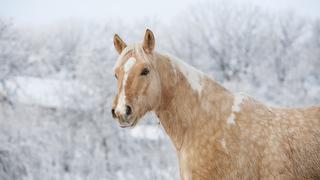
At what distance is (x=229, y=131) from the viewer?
525cm

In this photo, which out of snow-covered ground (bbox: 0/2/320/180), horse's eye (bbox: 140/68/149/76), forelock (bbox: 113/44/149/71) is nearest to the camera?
horse's eye (bbox: 140/68/149/76)

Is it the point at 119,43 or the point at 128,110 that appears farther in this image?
the point at 119,43

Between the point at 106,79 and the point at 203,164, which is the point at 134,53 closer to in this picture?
the point at 203,164

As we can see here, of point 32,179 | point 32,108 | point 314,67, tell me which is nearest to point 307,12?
point 314,67

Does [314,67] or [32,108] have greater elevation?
[314,67]

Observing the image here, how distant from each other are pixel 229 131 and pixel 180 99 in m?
0.67

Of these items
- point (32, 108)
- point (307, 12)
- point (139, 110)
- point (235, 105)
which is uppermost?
point (307, 12)

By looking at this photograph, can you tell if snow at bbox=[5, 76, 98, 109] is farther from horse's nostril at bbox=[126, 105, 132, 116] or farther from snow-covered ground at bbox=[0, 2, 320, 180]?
horse's nostril at bbox=[126, 105, 132, 116]

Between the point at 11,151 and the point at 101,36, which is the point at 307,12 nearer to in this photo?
the point at 101,36

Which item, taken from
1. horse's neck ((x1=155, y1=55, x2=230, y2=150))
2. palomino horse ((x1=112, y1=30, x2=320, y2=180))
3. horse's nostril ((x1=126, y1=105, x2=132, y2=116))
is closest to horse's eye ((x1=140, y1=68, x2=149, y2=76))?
palomino horse ((x1=112, y1=30, x2=320, y2=180))

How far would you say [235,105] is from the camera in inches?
216

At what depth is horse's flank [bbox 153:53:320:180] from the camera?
509cm

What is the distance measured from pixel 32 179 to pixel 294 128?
27398mm

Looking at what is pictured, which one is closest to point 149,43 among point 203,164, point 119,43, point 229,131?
point 119,43
